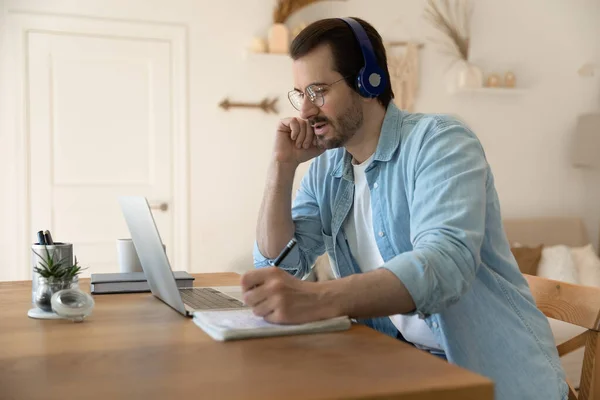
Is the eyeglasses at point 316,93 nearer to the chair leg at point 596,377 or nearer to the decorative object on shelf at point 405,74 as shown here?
the chair leg at point 596,377

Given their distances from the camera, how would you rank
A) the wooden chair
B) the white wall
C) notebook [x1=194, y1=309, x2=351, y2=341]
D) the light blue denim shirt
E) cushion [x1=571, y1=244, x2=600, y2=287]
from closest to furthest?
notebook [x1=194, y1=309, x2=351, y2=341]
the light blue denim shirt
the wooden chair
the white wall
cushion [x1=571, y1=244, x2=600, y2=287]

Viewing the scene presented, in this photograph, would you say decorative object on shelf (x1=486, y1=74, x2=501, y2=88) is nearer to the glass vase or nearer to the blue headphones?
the blue headphones

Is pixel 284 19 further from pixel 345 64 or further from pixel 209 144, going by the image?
pixel 345 64

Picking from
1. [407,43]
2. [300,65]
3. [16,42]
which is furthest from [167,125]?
[300,65]

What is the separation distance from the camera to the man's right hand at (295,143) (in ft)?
5.57

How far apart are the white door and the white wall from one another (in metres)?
0.15

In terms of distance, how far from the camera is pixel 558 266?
13.2ft

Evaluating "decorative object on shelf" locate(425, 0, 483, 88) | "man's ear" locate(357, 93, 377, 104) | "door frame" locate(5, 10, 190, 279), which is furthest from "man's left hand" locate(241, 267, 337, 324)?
"decorative object on shelf" locate(425, 0, 483, 88)

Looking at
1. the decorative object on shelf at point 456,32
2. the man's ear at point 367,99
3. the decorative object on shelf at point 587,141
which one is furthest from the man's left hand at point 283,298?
the decorative object on shelf at point 587,141

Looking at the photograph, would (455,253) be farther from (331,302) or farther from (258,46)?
(258,46)

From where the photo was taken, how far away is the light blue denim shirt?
3.93 feet

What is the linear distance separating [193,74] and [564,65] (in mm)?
2543

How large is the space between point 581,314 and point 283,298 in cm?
74

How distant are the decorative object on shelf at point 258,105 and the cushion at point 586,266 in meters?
2.03
